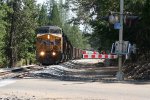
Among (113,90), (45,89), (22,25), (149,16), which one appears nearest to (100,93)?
(113,90)

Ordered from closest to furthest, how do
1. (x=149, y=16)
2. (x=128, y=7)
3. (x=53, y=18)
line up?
(x=149, y=16), (x=128, y=7), (x=53, y=18)

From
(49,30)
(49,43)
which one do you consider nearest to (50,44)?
(49,43)

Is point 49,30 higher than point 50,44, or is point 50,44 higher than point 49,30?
point 49,30

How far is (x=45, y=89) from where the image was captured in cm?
1777

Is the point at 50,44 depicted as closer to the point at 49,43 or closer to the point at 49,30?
the point at 49,43

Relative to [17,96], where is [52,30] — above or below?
above

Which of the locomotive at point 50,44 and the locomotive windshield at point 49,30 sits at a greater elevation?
the locomotive windshield at point 49,30

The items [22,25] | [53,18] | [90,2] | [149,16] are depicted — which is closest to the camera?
[149,16]

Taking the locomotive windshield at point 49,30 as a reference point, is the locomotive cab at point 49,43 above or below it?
below

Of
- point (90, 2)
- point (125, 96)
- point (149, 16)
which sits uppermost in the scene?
point (90, 2)

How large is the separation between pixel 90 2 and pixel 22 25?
2571 centimetres

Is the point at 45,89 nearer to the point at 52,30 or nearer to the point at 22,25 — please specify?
the point at 52,30

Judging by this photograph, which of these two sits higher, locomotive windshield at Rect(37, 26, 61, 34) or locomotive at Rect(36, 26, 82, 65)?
locomotive windshield at Rect(37, 26, 61, 34)

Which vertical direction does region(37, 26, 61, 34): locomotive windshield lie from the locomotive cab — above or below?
above
